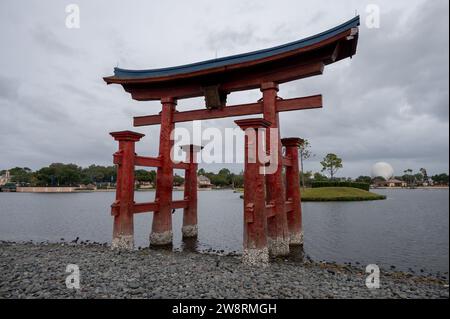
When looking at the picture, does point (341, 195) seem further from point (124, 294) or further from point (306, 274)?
point (124, 294)

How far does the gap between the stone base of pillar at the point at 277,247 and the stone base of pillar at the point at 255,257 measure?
1.73 meters

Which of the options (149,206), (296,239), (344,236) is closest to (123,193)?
(149,206)

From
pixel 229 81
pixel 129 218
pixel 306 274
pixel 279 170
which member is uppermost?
pixel 229 81

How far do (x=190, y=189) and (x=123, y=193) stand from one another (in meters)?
4.19

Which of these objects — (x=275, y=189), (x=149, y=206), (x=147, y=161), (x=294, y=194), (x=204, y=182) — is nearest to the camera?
(x=275, y=189)

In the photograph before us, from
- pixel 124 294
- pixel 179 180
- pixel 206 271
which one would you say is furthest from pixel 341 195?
pixel 179 180

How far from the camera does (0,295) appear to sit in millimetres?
5301

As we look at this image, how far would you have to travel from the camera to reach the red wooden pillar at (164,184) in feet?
37.9

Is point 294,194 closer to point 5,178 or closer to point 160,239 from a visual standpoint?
point 160,239

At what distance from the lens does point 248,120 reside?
7.87m

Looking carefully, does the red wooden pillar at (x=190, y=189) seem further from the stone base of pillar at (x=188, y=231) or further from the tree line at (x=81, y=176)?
the tree line at (x=81, y=176)

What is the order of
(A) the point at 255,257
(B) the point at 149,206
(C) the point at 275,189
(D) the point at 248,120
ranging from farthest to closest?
(B) the point at 149,206 < (C) the point at 275,189 < (A) the point at 255,257 < (D) the point at 248,120

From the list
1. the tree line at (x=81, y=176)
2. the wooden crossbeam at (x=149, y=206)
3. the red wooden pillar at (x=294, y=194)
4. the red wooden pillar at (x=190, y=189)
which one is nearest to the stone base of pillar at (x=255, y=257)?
the red wooden pillar at (x=294, y=194)

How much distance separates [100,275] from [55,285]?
101 centimetres
